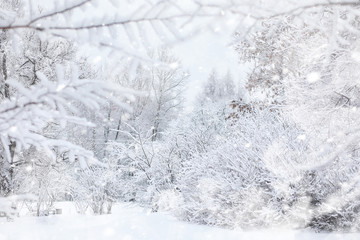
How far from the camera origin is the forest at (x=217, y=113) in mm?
1426

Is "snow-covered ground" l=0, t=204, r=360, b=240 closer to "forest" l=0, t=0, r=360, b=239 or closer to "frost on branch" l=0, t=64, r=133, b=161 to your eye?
"forest" l=0, t=0, r=360, b=239

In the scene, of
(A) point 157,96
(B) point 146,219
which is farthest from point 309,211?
(A) point 157,96

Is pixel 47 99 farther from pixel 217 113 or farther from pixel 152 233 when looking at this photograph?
pixel 217 113

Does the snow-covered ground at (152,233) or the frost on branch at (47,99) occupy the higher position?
the frost on branch at (47,99)

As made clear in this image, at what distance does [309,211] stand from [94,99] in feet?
17.2

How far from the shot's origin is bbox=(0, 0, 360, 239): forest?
1426 mm

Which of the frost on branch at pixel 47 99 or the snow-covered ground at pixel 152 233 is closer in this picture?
the frost on branch at pixel 47 99

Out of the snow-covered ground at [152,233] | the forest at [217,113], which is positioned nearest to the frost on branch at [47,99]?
the forest at [217,113]

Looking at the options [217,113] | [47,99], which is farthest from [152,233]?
[217,113]

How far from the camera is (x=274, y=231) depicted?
5.52 metres

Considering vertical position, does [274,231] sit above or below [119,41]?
below

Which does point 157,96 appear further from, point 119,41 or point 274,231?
point 119,41

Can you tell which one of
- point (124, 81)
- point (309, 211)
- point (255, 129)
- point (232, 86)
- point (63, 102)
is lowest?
point (309, 211)

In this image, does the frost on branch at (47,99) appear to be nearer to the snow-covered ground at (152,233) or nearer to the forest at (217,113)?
the forest at (217,113)
